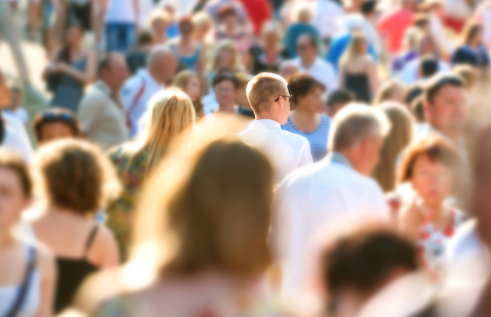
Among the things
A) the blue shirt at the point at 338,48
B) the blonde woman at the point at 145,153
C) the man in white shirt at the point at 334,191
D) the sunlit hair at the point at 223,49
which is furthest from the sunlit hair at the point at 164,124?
the blue shirt at the point at 338,48

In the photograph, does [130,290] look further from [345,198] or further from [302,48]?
[302,48]

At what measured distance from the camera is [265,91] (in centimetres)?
529

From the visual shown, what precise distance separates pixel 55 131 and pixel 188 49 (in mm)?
5020

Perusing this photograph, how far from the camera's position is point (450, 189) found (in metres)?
4.75

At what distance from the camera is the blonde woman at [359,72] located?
11.0 metres

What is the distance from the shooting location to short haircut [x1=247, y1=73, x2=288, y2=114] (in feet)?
17.3

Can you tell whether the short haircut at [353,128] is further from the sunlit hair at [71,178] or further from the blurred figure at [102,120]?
the blurred figure at [102,120]

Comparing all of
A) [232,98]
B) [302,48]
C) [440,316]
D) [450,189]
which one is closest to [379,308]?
[440,316]

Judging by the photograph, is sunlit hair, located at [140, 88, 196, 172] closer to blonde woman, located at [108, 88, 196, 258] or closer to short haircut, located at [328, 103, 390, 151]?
blonde woman, located at [108, 88, 196, 258]

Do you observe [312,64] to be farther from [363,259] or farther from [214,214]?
[363,259]

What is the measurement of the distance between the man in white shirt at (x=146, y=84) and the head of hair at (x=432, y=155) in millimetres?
4606

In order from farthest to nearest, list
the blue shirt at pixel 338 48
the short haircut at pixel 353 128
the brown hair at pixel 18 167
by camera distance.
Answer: the blue shirt at pixel 338 48, the short haircut at pixel 353 128, the brown hair at pixel 18 167

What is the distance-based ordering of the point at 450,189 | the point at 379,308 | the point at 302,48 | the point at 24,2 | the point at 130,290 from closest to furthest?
the point at 379,308 → the point at 130,290 → the point at 450,189 → the point at 302,48 → the point at 24,2

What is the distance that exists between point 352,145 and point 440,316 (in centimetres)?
179
